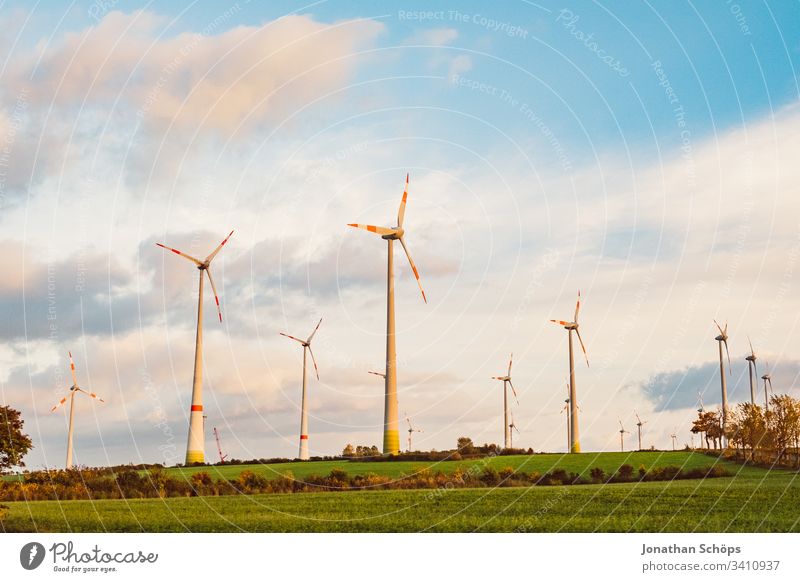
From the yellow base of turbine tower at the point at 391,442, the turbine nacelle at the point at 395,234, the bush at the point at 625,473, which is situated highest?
the turbine nacelle at the point at 395,234

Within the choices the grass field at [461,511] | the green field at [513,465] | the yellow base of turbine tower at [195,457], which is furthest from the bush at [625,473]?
the yellow base of turbine tower at [195,457]

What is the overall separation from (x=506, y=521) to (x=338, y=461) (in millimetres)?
75477

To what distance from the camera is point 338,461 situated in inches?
4862

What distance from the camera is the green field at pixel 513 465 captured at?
315ft

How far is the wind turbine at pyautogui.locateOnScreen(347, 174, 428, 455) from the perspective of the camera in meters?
108

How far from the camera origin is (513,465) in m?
103

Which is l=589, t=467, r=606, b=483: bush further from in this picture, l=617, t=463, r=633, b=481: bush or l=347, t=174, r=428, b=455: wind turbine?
l=347, t=174, r=428, b=455: wind turbine

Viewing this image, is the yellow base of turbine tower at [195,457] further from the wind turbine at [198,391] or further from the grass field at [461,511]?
the grass field at [461,511]

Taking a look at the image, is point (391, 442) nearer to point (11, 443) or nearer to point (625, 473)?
point (625, 473)
